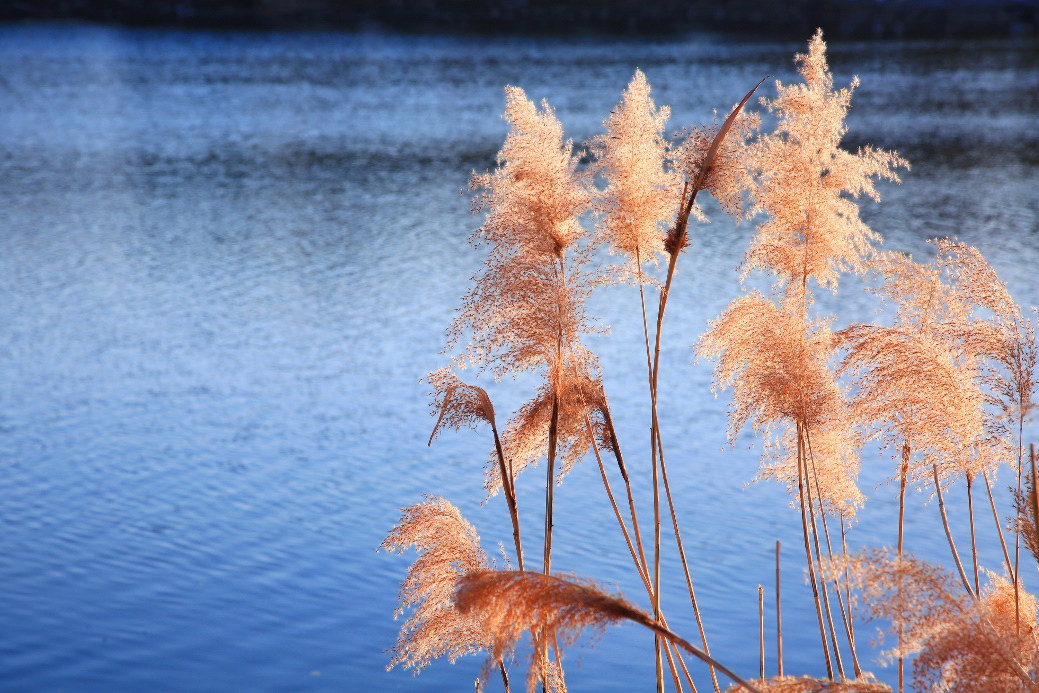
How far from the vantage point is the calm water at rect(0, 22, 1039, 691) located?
624cm

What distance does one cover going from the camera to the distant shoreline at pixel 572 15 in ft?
152

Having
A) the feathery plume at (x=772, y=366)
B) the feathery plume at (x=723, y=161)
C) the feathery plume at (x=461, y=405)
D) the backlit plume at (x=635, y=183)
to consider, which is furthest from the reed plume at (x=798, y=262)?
the feathery plume at (x=461, y=405)

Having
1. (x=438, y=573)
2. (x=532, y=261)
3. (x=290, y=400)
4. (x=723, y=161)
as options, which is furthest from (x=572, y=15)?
(x=438, y=573)

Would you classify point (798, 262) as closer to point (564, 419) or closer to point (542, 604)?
point (564, 419)

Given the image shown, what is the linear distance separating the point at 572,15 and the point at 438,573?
4891 centimetres

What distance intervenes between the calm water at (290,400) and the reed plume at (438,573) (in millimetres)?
3137

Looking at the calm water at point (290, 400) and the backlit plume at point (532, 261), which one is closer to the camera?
the backlit plume at point (532, 261)

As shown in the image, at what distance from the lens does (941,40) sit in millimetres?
42656

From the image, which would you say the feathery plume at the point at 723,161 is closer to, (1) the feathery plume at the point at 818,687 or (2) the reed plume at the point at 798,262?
(2) the reed plume at the point at 798,262

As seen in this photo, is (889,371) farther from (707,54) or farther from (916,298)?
(707,54)

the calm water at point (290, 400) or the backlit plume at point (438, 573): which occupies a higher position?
the calm water at point (290, 400)

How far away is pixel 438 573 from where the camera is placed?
2791 mm

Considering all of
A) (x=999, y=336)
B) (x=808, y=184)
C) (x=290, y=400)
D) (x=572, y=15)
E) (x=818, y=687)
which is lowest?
(x=818, y=687)

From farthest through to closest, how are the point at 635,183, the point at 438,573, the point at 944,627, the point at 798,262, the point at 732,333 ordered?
the point at 798,262
the point at 732,333
the point at 635,183
the point at 438,573
the point at 944,627
